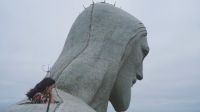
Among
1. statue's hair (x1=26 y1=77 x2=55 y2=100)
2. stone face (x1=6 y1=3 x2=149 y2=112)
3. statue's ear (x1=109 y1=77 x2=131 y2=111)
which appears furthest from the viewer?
statue's ear (x1=109 y1=77 x2=131 y2=111)

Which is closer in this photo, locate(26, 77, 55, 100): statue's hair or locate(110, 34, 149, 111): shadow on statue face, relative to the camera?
locate(26, 77, 55, 100): statue's hair

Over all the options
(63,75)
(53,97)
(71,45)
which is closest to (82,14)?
(71,45)

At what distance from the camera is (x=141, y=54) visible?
387 inches

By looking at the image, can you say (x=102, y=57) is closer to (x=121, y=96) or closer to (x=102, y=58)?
(x=102, y=58)

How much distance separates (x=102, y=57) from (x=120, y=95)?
1.34 m

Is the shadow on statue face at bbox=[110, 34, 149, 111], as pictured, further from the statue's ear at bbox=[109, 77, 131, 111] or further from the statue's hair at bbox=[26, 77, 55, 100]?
the statue's hair at bbox=[26, 77, 55, 100]

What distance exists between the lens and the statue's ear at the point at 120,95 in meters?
9.42

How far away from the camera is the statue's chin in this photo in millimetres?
9445

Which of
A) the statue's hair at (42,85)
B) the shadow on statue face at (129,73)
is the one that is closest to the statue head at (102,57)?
the shadow on statue face at (129,73)

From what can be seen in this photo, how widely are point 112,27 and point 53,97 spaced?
3.26 m

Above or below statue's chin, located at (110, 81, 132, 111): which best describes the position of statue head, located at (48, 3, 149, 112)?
above

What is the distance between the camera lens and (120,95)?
965 cm

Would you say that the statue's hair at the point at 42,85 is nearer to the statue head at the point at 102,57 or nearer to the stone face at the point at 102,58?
the stone face at the point at 102,58

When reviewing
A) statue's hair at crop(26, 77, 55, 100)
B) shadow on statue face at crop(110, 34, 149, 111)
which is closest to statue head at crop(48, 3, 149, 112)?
shadow on statue face at crop(110, 34, 149, 111)
